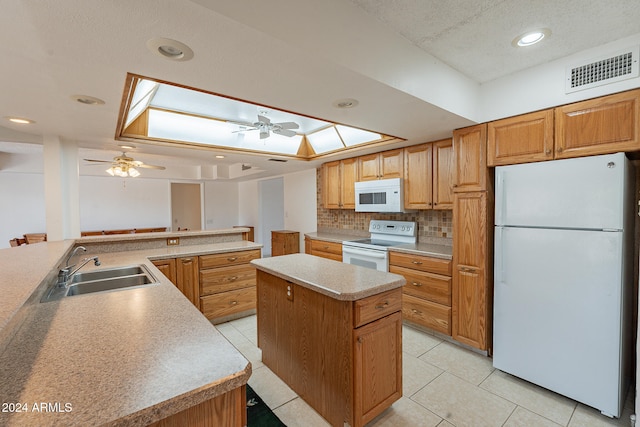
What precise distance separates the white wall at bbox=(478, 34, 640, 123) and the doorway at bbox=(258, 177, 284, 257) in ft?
18.2

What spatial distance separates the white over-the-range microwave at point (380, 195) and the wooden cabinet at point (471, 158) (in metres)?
0.86

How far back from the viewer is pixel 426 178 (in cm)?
323

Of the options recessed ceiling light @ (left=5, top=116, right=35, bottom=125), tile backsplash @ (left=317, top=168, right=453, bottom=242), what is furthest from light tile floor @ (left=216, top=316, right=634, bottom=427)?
recessed ceiling light @ (left=5, top=116, right=35, bottom=125)

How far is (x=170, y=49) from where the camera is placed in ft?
4.37

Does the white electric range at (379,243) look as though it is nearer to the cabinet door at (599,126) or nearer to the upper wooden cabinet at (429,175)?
the upper wooden cabinet at (429,175)

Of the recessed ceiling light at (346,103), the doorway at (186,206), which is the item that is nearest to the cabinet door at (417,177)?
the recessed ceiling light at (346,103)

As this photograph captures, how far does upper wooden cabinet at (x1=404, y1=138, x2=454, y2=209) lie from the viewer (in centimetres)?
304

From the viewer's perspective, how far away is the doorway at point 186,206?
8.66 metres

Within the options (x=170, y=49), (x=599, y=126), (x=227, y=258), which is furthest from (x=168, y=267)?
(x=599, y=126)

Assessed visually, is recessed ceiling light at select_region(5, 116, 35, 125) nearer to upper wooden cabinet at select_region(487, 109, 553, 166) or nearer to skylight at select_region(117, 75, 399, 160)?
skylight at select_region(117, 75, 399, 160)

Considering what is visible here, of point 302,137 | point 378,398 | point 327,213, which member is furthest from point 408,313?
point 302,137

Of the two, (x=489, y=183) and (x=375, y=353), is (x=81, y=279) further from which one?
(x=489, y=183)

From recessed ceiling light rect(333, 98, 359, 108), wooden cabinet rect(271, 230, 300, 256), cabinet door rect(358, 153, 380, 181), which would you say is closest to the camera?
recessed ceiling light rect(333, 98, 359, 108)

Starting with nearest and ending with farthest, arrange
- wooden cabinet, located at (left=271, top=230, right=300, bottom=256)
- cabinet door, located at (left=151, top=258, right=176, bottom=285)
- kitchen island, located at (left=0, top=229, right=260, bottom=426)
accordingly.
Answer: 1. kitchen island, located at (left=0, top=229, right=260, bottom=426)
2. cabinet door, located at (left=151, top=258, right=176, bottom=285)
3. wooden cabinet, located at (left=271, top=230, right=300, bottom=256)
